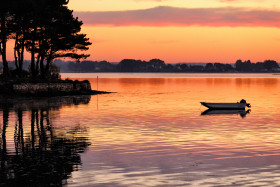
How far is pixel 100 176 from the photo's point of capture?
15.8m

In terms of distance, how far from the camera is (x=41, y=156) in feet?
65.2

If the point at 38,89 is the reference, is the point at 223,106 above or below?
below

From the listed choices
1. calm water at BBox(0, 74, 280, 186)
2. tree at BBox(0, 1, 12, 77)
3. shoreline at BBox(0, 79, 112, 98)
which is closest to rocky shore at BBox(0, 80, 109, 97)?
shoreline at BBox(0, 79, 112, 98)

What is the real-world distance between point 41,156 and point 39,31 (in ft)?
191

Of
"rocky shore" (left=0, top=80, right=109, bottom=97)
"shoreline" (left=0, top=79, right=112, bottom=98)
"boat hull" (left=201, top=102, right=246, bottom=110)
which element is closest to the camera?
"boat hull" (left=201, top=102, right=246, bottom=110)

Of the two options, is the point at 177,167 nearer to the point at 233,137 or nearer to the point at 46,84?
the point at 233,137

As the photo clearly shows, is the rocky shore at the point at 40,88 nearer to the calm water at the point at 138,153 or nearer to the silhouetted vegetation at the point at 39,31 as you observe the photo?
the silhouetted vegetation at the point at 39,31

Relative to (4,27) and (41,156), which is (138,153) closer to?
(41,156)

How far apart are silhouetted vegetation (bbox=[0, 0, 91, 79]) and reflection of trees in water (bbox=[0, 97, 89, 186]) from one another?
136ft

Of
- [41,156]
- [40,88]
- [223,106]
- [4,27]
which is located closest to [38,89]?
[40,88]

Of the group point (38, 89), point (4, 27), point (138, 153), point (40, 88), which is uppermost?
point (4, 27)

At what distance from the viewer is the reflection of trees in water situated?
15484mm

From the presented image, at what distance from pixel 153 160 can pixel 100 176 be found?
12.3ft

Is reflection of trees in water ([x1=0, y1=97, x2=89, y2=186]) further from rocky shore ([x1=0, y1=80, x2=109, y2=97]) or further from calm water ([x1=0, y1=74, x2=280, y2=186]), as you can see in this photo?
rocky shore ([x1=0, y1=80, x2=109, y2=97])
